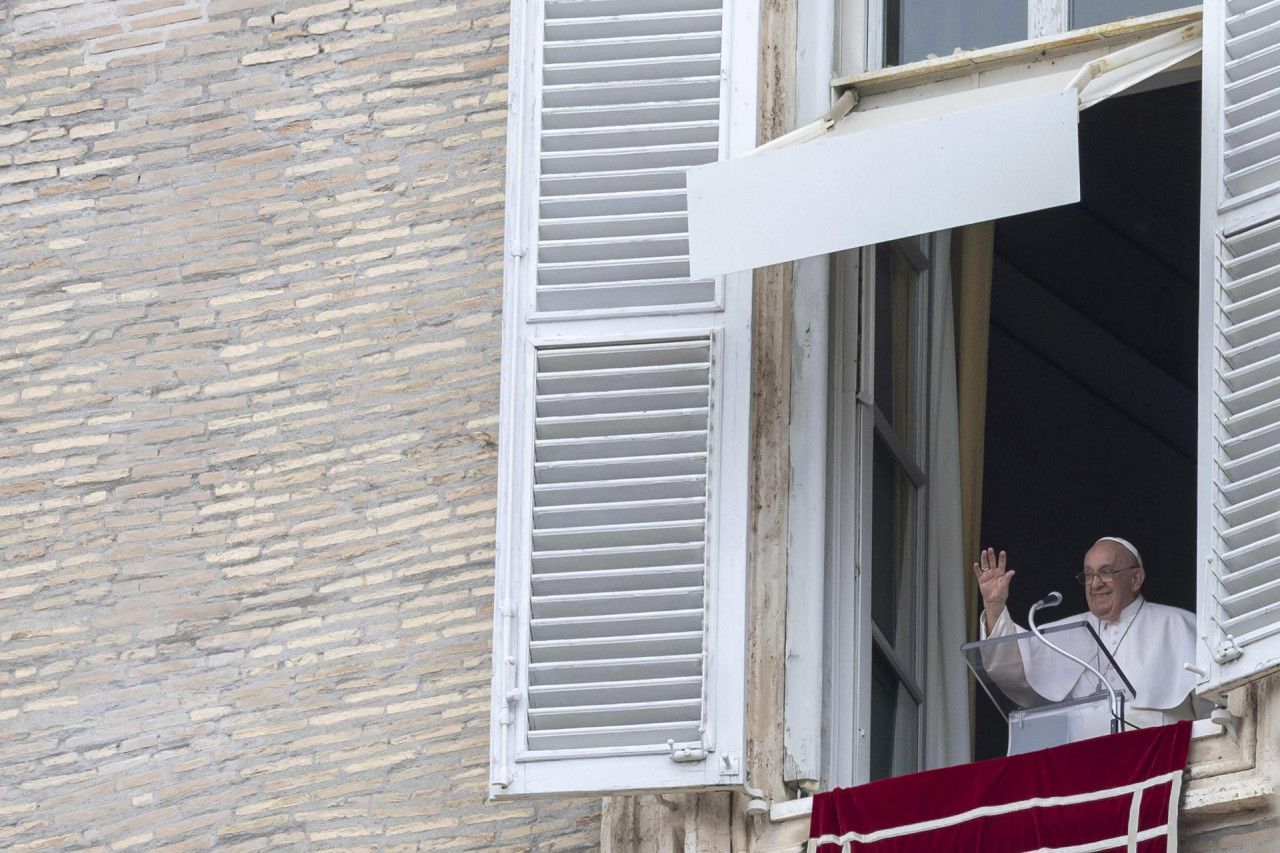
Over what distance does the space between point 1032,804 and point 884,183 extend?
4.56 feet

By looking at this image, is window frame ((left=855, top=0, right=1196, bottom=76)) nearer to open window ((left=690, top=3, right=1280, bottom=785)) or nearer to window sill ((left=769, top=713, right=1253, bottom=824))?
open window ((left=690, top=3, right=1280, bottom=785))

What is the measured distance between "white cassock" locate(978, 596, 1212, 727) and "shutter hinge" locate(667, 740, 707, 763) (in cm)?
70

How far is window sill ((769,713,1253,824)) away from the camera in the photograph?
19.3 ft

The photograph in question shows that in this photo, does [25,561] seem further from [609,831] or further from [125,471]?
[609,831]

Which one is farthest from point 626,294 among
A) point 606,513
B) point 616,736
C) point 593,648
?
point 616,736

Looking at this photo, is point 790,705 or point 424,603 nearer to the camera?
point 790,705

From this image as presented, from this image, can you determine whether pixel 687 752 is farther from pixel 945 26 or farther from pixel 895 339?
pixel 945 26

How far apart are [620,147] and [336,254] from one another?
1125mm

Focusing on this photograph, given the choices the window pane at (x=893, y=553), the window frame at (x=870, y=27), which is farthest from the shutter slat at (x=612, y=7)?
the window pane at (x=893, y=553)

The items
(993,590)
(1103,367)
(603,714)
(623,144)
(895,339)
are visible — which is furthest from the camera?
(1103,367)

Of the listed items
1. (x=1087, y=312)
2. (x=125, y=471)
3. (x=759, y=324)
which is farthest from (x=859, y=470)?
(x=1087, y=312)

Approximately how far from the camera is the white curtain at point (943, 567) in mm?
7660

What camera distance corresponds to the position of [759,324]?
673cm

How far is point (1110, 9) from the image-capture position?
6953 millimetres
